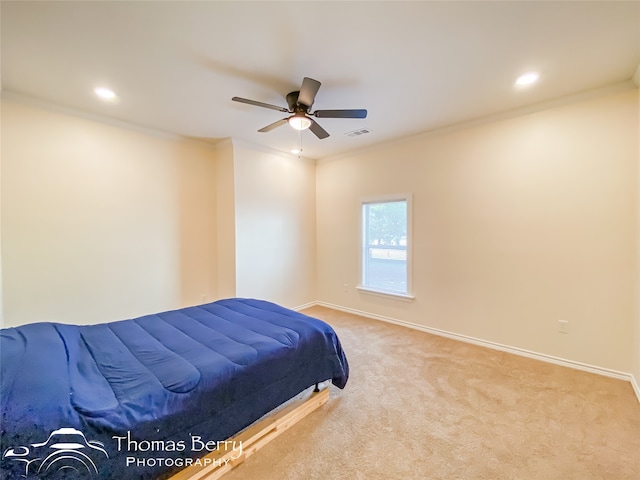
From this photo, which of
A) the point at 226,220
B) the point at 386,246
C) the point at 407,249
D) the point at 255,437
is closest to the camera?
the point at 255,437

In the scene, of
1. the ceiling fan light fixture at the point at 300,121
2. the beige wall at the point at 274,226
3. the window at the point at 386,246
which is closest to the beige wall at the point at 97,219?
the beige wall at the point at 274,226

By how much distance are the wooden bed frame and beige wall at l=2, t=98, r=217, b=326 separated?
259 cm

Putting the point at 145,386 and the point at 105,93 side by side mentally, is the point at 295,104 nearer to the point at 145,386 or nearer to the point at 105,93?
the point at 105,93

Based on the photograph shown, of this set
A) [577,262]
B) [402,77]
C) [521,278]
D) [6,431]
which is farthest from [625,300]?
[6,431]

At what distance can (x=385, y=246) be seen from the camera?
14.5ft

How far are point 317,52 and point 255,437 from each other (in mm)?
2759

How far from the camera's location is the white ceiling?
1.71 meters

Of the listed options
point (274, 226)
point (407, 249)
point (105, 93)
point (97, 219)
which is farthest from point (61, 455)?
point (407, 249)

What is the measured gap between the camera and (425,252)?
3.87 m

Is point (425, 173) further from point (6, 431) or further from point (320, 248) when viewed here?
point (6, 431)

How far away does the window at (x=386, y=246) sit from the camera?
4.15 m

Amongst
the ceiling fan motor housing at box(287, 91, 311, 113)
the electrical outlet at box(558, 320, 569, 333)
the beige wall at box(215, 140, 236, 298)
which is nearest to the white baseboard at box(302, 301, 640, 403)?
the electrical outlet at box(558, 320, 569, 333)

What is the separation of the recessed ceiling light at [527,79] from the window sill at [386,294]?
108 inches

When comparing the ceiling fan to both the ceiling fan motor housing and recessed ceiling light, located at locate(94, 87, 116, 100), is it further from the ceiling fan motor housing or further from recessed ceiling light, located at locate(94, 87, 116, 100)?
recessed ceiling light, located at locate(94, 87, 116, 100)
